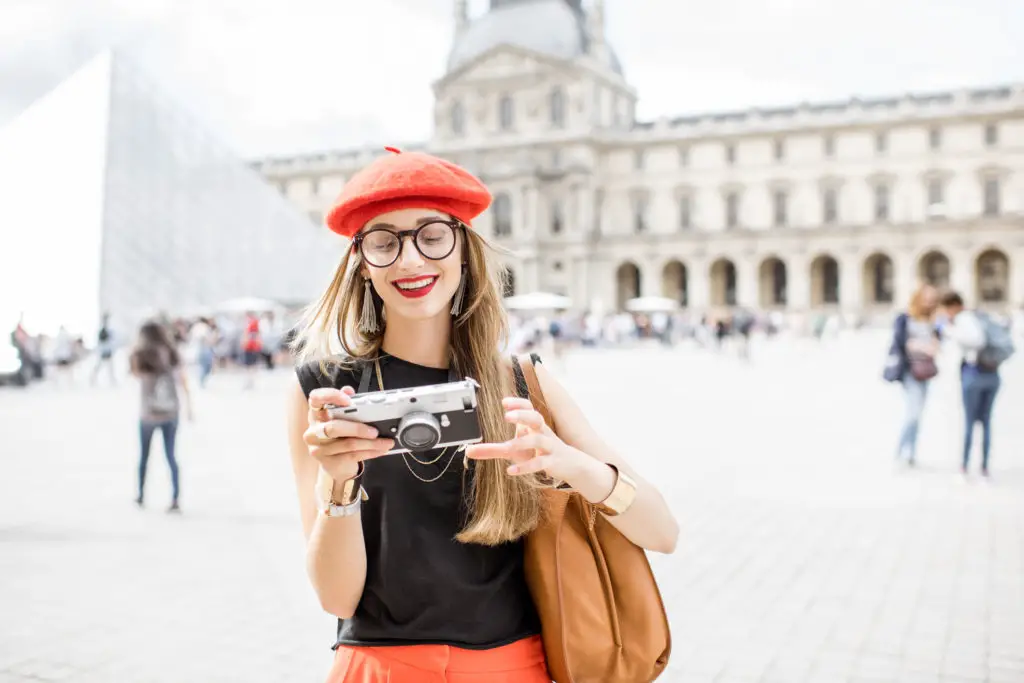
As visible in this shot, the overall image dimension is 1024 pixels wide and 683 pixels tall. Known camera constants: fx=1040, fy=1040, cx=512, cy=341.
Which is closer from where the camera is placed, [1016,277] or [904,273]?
[1016,277]

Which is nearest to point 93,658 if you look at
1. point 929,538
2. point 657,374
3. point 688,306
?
point 929,538

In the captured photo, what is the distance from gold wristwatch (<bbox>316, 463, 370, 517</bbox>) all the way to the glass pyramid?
18309 millimetres

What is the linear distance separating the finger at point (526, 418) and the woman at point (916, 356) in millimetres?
7100

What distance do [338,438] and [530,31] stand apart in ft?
198

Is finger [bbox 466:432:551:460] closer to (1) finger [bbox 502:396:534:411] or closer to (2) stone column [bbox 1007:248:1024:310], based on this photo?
(1) finger [bbox 502:396:534:411]

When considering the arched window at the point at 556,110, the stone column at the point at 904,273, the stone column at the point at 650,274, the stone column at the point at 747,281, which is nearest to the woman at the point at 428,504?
the stone column at the point at 904,273

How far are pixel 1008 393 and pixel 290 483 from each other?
11.1 metres

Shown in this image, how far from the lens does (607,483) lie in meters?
1.62

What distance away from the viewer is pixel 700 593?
4699mm

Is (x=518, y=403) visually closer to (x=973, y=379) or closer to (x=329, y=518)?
(x=329, y=518)

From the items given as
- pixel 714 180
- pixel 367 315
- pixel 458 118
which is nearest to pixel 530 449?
pixel 367 315

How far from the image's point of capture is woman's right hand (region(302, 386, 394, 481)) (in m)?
1.44

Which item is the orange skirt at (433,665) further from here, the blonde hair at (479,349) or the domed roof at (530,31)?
the domed roof at (530,31)

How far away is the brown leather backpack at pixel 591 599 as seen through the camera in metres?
1.68
